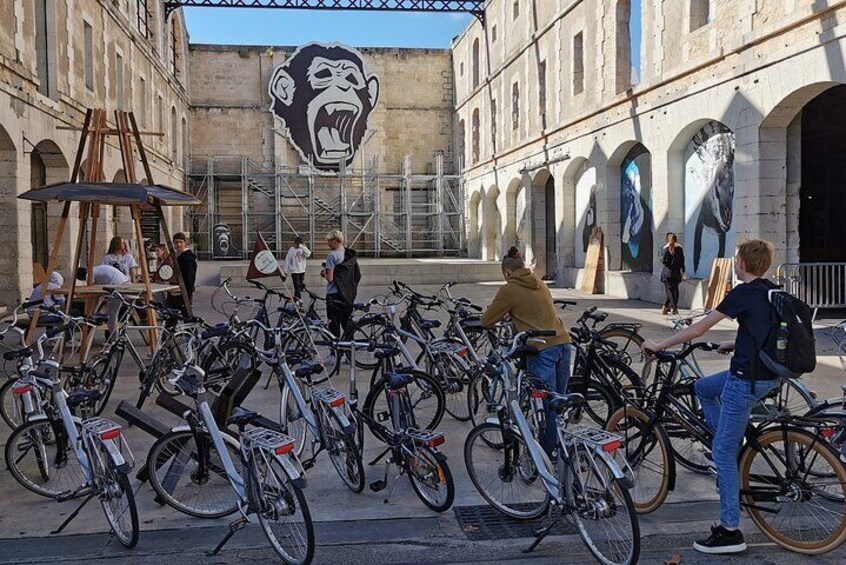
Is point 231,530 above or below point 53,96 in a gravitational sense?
below

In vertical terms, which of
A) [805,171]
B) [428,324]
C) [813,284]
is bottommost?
[428,324]

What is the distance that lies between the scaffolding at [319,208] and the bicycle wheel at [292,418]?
24.6 metres

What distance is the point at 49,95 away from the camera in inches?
590

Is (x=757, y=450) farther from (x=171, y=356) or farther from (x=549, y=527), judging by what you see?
(x=171, y=356)

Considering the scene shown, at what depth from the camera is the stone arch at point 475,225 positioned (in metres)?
31.4

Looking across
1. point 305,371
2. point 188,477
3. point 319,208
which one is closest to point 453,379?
point 305,371

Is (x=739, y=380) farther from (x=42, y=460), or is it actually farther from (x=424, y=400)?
(x=42, y=460)

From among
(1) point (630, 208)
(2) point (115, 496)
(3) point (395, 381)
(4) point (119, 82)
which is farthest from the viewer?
(4) point (119, 82)

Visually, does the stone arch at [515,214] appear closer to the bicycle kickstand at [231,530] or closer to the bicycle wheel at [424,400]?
the bicycle wheel at [424,400]

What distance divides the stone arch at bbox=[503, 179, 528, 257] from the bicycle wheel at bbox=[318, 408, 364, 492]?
2117 centimetres

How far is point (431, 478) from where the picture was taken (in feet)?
15.3

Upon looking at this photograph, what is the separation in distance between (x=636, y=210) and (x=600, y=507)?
49.0 ft

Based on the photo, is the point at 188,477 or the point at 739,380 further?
the point at 188,477

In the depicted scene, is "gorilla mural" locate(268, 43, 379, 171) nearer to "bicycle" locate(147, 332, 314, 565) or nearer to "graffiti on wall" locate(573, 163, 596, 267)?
"graffiti on wall" locate(573, 163, 596, 267)
